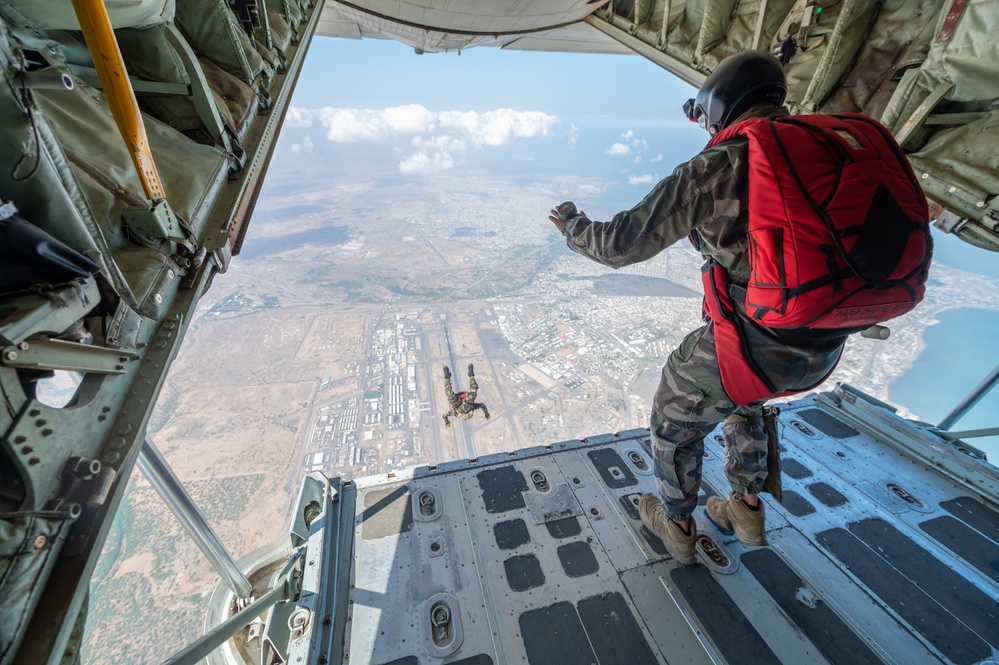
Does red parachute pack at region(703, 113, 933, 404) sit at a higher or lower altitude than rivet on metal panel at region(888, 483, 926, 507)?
higher

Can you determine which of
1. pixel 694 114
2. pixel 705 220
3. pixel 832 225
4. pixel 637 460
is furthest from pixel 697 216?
pixel 637 460

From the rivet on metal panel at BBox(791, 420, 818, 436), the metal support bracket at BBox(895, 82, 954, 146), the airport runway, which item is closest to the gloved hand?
the metal support bracket at BBox(895, 82, 954, 146)

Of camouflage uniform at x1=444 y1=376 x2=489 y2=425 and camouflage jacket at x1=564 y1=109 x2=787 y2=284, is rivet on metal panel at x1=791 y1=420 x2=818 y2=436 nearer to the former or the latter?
camouflage jacket at x1=564 y1=109 x2=787 y2=284

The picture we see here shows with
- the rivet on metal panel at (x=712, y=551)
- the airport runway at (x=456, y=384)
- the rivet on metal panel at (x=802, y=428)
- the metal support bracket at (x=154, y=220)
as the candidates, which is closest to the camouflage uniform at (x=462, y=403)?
the rivet on metal panel at (x=802, y=428)

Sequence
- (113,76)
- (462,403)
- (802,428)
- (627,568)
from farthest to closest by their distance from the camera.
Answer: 1. (462,403)
2. (802,428)
3. (627,568)
4. (113,76)

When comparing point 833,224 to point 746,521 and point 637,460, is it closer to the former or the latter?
point 746,521

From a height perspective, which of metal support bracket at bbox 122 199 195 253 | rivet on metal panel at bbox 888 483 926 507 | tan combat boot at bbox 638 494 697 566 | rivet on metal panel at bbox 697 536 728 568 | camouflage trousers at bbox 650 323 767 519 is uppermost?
metal support bracket at bbox 122 199 195 253

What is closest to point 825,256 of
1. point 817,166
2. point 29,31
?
point 817,166
